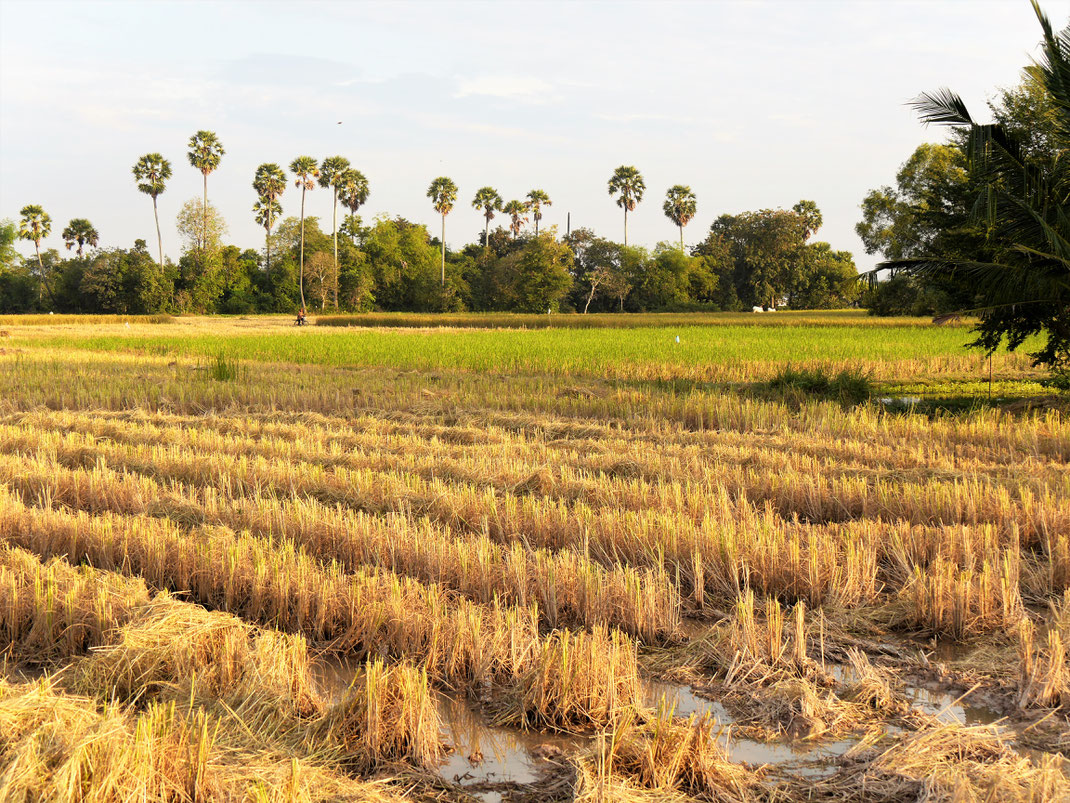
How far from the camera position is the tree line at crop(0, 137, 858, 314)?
69.2 metres

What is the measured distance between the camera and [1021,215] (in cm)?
1335

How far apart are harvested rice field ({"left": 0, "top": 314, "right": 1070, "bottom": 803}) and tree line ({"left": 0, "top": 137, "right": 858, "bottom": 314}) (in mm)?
60881

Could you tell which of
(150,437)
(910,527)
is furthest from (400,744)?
(150,437)

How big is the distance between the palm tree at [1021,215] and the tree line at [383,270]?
181ft

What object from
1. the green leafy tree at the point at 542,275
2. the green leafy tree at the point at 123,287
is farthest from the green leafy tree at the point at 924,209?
the green leafy tree at the point at 123,287

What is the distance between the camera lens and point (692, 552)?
5895mm

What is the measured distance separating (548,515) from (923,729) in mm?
3567

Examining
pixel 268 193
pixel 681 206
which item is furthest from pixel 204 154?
pixel 681 206

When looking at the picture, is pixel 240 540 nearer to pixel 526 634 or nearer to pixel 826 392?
pixel 526 634

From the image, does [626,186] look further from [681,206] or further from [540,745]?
[540,745]

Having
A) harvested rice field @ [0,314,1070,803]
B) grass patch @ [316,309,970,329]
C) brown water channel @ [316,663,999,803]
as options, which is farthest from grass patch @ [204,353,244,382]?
grass patch @ [316,309,970,329]

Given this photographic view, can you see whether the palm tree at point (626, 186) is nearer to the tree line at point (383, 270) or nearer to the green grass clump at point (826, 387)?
the tree line at point (383, 270)

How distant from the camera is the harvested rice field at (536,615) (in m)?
3.29

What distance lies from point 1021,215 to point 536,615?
12498 millimetres
